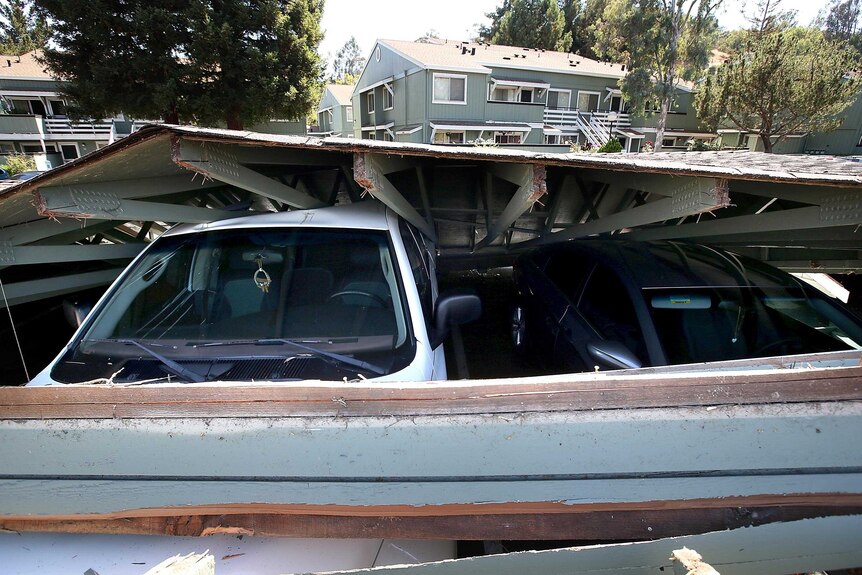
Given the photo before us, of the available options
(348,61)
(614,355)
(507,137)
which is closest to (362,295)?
(614,355)

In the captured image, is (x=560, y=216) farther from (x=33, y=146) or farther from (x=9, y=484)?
(x=33, y=146)

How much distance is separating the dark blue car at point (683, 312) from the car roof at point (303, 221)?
5.68ft

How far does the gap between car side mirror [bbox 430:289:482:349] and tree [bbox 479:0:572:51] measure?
4756 centimetres

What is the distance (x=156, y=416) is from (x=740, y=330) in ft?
10.5

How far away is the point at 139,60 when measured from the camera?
50.5 feet

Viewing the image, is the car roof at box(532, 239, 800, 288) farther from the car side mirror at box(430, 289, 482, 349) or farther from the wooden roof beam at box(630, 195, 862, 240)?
the car side mirror at box(430, 289, 482, 349)

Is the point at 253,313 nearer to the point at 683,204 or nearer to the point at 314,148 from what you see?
the point at 314,148

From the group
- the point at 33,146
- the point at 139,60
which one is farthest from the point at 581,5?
the point at 33,146

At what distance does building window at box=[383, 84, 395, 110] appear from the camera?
24.8 meters

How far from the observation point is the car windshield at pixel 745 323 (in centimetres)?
260

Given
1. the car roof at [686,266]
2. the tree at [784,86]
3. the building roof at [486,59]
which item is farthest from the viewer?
the building roof at [486,59]

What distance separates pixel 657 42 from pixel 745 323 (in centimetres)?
3067

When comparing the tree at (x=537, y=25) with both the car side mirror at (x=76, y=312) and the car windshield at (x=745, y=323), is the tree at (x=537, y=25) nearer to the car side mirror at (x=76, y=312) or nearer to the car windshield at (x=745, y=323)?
the car windshield at (x=745, y=323)

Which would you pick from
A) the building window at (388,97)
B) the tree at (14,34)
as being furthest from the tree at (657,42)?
the tree at (14,34)
